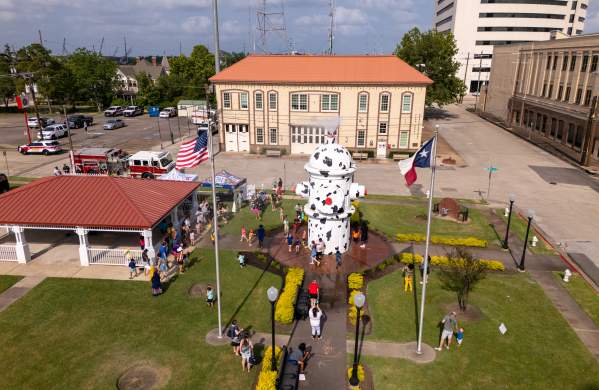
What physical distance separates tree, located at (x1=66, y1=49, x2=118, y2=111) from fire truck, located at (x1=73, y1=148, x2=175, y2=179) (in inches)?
1926

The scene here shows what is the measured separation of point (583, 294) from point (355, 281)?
34.3ft

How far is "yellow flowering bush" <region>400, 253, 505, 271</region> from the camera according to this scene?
859 inches

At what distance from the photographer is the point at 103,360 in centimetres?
1500

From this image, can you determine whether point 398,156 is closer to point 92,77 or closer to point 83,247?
point 83,247

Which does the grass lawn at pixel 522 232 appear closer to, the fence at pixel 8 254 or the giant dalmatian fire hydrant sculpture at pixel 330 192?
the giant dalmatian fire hydrant sculpture at pixel 330 192

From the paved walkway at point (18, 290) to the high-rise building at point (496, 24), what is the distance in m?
99.8

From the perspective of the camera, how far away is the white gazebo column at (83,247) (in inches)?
831

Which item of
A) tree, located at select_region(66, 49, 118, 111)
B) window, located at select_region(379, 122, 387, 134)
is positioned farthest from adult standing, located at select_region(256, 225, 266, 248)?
tree, located at select_region(66, 49, 118, 111)

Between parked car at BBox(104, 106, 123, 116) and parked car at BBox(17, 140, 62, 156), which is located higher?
parked car at BBox(104, 106, 123, 116)

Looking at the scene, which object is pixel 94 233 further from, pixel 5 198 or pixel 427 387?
pixel 427 387

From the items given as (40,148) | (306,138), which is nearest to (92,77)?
(40,148)

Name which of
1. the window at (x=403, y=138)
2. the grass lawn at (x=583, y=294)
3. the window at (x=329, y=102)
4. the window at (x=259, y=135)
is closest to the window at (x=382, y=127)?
the window at (x=403, y=138)

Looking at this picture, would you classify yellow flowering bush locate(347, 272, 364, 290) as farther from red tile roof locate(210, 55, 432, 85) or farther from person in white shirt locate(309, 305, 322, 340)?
red tile roof locate(210, 55, 432, 85)

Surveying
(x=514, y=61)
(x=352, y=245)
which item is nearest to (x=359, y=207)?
(x=352, y=245)
